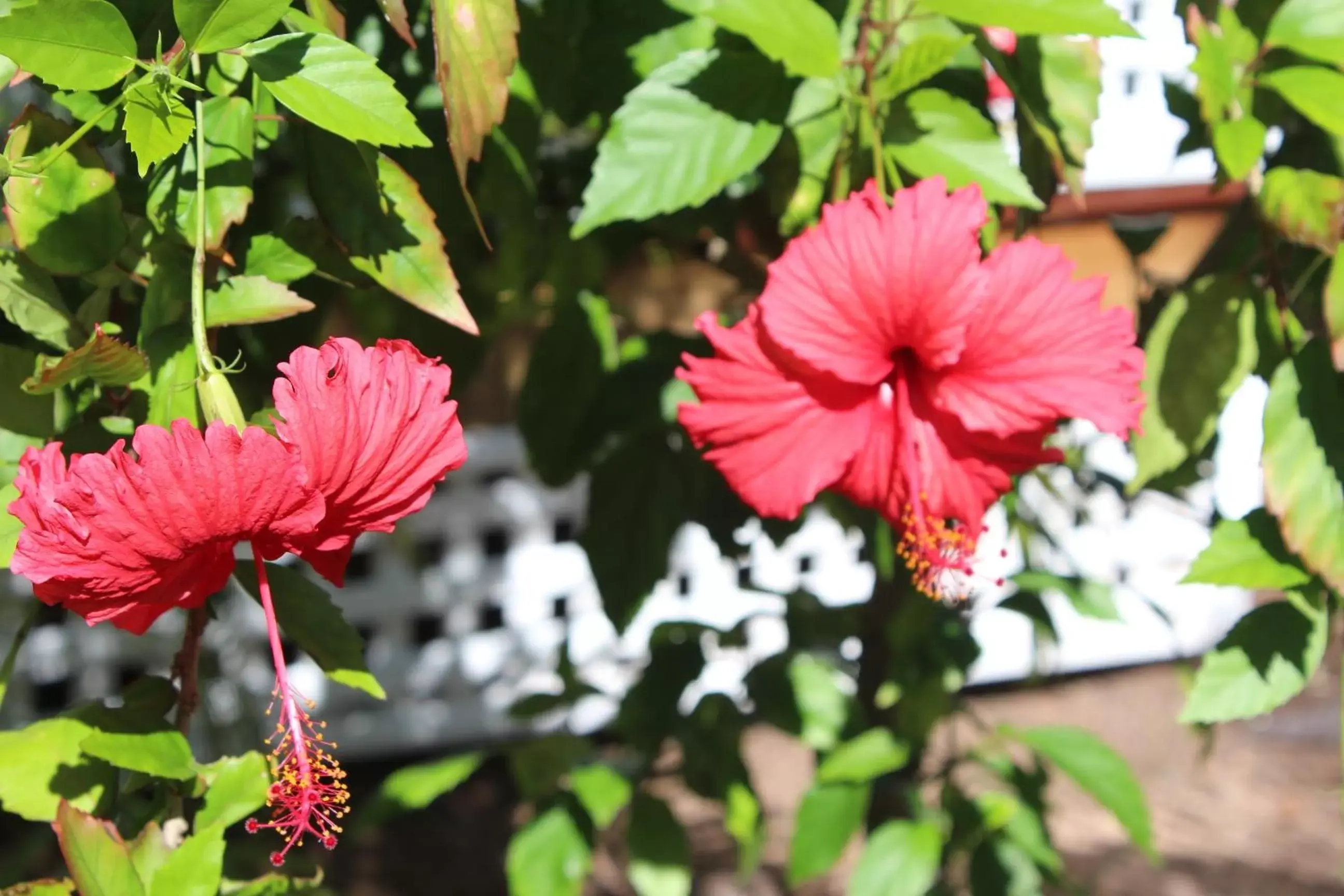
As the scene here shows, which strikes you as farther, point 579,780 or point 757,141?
point 579,780

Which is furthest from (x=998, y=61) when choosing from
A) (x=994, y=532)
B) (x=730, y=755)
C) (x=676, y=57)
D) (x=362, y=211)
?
(x=994, y=532)

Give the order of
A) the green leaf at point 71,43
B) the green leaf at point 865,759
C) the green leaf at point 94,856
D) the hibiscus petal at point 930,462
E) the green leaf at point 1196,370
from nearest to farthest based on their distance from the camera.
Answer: the green leaf at point 71,43 → the green leaf at point 94,856 → the hibiscus petal at point 930,462 → the green leaf at point 1196,370 → the green leaf at point 865,759

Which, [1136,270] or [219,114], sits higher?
[219,114]

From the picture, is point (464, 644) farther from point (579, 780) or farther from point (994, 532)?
point (579, 780)

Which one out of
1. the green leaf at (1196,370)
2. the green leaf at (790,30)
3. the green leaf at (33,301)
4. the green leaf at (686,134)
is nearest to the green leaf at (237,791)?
the green leaf at (33,301)

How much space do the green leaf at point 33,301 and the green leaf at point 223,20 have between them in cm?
15

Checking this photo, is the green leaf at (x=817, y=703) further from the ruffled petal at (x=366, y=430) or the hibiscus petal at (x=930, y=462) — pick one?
the ruffled petal at (x=366, y=430)

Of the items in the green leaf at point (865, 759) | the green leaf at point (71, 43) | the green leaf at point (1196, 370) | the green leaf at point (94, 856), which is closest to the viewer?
the green leaf at point (71, 43)

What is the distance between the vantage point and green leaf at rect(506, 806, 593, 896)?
3.52ft

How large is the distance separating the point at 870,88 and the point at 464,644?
1821 millimetres

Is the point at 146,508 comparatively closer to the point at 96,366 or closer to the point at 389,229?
the point at 96,366

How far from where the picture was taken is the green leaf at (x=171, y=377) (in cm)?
52

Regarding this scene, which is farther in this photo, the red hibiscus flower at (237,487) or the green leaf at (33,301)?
the green leaf at (33,301)

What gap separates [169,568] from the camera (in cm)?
49
